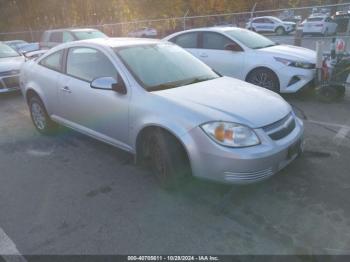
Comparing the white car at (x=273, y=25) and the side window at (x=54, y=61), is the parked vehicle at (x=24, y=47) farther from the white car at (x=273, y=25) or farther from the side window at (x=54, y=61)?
A: the white car at (x=273, y=25)

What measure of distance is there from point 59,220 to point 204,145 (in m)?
1.51

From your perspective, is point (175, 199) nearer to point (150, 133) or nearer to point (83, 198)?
point (150, 133)

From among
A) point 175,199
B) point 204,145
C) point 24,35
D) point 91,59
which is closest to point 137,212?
point 175,199

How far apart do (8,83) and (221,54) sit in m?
5.08

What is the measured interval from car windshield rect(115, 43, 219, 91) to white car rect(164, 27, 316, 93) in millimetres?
2797

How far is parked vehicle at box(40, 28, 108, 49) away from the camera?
452 inches

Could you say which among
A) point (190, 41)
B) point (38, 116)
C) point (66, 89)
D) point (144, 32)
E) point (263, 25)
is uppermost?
point (190, 41)

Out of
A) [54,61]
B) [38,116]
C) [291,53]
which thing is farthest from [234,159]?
[291,53]

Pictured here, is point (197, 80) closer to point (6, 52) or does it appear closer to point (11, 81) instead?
point (11, 81)

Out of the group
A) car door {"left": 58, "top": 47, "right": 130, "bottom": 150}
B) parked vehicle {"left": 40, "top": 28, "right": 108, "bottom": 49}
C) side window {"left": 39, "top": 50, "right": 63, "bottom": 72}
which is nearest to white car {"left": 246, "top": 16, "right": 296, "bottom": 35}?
parked vehicle {"left": 40, "top": 28, "right": 108, "bottom": 49}

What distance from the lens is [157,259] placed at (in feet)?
8.46

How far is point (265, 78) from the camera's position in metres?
6.85

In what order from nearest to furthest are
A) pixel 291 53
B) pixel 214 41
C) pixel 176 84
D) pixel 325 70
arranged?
1. pixel 176 84
2. pixel 325 70
3. pixel 291 53
4. pixel 214 41

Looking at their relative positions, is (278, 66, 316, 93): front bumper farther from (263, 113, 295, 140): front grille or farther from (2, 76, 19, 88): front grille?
(2, 76, 19, 88): front grille
